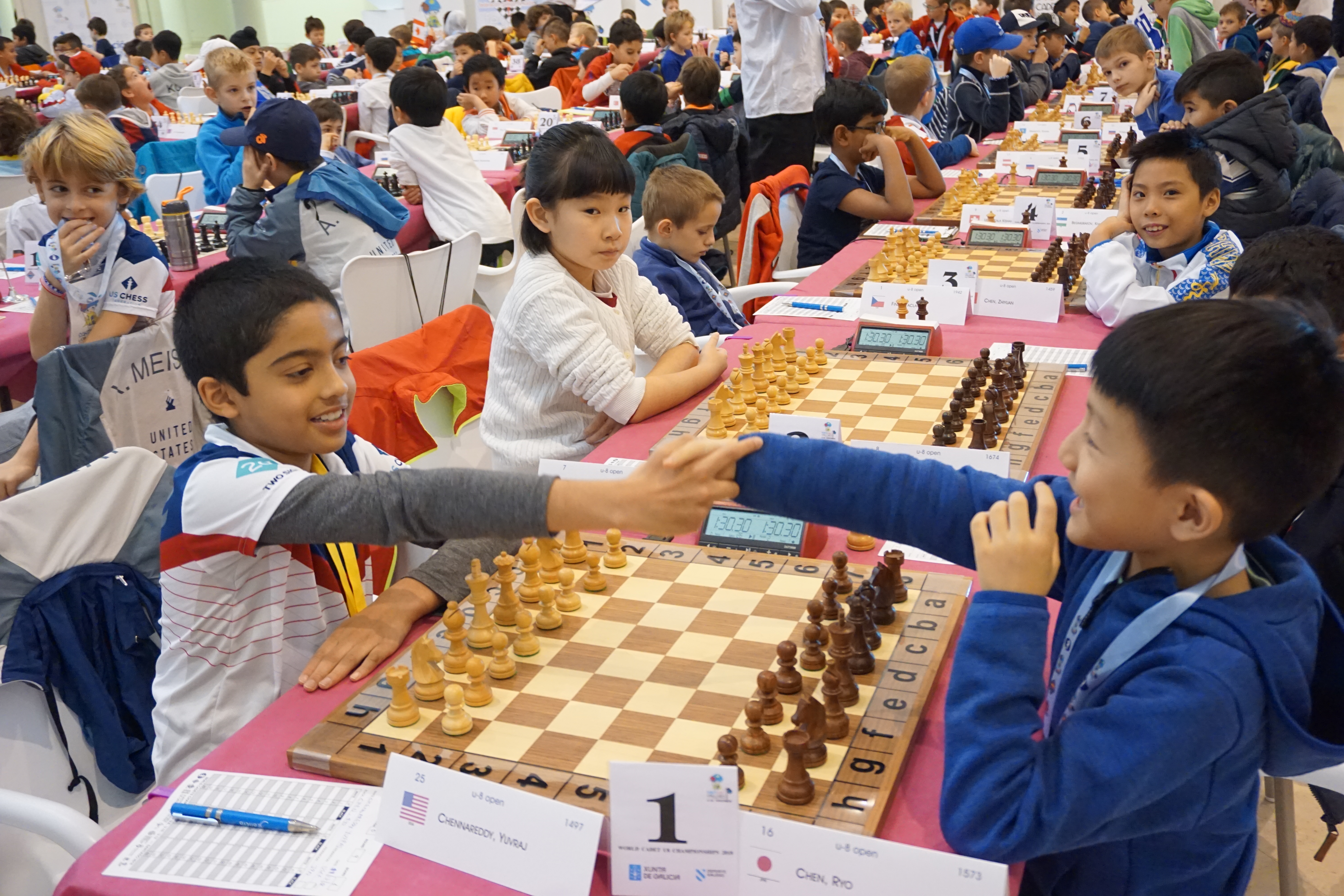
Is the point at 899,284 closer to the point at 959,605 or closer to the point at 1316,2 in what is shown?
the point at 959,605

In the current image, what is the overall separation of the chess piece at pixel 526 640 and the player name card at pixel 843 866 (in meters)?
0.44

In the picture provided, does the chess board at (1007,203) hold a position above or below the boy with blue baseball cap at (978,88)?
below

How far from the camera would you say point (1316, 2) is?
13359 millimetres

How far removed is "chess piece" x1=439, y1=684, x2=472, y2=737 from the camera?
1.35m

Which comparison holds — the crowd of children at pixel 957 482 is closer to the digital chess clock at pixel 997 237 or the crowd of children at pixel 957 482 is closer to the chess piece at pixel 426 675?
the chess piece at pixel 426 675

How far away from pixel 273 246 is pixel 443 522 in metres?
3.18

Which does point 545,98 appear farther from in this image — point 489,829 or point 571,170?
point 489,829

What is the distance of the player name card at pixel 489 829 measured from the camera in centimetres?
115

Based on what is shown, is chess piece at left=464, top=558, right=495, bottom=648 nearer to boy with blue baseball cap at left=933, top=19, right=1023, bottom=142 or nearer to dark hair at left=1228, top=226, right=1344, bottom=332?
dark hair at left=1228, top=226, right=1344, bottom=332

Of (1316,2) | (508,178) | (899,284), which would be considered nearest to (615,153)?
(899,284)

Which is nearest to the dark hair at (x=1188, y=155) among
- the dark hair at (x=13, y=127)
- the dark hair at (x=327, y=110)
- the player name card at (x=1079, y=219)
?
the player name card at (x=1079, y=219)

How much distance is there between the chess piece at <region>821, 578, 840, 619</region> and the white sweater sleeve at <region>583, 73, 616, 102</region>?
891cm

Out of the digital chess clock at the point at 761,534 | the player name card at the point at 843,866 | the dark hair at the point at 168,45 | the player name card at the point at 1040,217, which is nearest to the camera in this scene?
the player name card at the point at 843,866

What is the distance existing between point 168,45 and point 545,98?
463 cm
